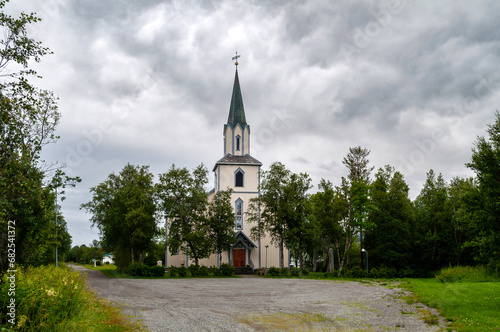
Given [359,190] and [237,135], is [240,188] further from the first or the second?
[359,190]

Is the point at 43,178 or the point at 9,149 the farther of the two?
the point at 43,178

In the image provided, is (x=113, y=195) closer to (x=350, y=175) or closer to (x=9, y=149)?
(x=350, y=175)

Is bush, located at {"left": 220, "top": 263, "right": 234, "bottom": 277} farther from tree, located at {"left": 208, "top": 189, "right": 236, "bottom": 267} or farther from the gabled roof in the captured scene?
the gabled roof

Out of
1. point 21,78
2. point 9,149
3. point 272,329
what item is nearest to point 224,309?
point 272,329

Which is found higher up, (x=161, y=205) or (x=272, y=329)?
(x=161, y=205)

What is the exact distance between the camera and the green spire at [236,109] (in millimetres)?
45719

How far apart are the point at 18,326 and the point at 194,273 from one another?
2878cm

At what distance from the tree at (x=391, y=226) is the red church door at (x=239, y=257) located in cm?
1317

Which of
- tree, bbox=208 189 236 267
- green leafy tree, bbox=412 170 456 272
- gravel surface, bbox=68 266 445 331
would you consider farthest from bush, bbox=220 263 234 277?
green leafy tree, bbox=412 170 456 272

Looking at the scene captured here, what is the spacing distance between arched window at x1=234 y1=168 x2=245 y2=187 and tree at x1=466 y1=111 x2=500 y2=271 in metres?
30.8

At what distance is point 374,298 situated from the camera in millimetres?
17000

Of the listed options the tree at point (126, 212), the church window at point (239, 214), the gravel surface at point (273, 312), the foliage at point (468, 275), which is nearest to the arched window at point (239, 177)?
the church window at point (239, 214)

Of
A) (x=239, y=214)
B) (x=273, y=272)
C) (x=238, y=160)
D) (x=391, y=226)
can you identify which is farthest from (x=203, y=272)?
(x=391, y=226)

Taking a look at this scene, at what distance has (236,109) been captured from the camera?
4653 cm
